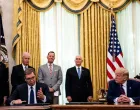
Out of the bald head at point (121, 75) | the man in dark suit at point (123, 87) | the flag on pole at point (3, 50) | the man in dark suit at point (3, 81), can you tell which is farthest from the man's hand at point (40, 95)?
the flag on pole at point (3, 50)

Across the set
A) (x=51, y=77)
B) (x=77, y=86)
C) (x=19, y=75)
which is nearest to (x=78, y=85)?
(x=77, y=86)

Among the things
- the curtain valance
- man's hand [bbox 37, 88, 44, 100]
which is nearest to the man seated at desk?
man's hand [bbox 37, 88, 44, 100]

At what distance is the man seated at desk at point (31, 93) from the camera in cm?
509

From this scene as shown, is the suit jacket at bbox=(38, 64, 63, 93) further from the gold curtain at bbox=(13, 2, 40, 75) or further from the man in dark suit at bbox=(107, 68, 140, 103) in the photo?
the man in dark suit at bbox=(107, 68, 140, 103)

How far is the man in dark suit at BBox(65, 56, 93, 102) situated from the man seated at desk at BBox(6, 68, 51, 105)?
6.50 feet

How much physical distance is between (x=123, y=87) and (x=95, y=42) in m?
3.09

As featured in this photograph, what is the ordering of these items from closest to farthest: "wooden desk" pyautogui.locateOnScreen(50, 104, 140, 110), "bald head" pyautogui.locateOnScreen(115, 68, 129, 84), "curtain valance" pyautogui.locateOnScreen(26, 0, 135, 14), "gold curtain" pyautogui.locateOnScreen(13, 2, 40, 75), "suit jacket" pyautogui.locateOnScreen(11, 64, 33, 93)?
"wooden desk" pyautogui.locateOnScreen(50, 104, 140, 110), "bald head" pyautogui.locateOnScreen(115, 68, 129, 84), "suit jacket" pyautogui.locateOnScreen(11, 64, 33, 93), "gold curtain" pyautogui.locateOnScreen(13, 2, 40, 75), "curtain valance" pyautogui.locateOnScreen(26, 0, 135, 14)

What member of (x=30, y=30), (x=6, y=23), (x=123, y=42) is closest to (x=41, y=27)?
(x=30, y=30)

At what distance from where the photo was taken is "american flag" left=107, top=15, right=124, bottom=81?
8.02m

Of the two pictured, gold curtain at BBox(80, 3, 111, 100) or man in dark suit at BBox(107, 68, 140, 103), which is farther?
gold curtain at BBox(80, 3, 111, 100)

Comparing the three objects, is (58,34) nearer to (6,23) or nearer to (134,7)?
(6,23)

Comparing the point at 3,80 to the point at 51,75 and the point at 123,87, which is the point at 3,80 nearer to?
the point at 51,75

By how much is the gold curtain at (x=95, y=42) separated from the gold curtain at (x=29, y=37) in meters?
1.09

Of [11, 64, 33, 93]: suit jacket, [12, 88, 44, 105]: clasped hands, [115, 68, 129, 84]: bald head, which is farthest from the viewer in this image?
[11, 64, 33, 93]: suit jacket
